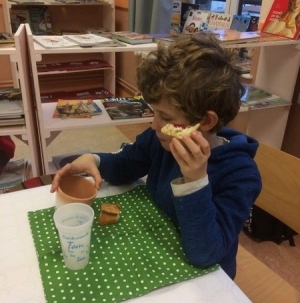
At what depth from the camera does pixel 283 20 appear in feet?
6.37

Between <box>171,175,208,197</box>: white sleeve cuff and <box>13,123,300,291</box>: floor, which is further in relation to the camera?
<box>13,123,300,291</box>: floor

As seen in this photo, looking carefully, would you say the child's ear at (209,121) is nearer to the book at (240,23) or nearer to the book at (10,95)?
the book at (10,95)

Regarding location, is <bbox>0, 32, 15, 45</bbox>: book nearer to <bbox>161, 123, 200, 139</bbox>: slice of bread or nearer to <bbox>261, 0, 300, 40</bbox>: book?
<bbox>161, 123, 200, 139</bbox>: slice of bread

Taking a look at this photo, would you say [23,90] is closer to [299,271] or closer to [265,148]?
[265,148]

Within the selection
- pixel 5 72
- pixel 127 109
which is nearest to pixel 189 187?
pixel 127 109

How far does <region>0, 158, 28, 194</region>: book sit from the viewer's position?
5.57ft

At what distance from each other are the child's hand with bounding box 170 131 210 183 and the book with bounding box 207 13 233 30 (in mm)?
2018

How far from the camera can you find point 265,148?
121 cm

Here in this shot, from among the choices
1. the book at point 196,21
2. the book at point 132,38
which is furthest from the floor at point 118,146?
the book at point 132,38

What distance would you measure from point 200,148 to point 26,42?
112cm

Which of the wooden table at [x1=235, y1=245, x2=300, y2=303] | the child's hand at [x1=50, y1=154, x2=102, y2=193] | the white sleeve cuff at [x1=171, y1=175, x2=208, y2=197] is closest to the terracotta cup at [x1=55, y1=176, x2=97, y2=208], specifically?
the child's hand at [x1=50, y1=154, x2=102, y2=193]

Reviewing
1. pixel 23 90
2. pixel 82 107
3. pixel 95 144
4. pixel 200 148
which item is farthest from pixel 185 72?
pixel 95 144

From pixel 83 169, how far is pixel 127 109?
90 cm

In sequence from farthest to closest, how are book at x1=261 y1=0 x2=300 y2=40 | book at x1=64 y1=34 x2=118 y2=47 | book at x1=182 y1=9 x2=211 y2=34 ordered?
1. book at x1=182 y1=9 x2=211 y2=34
2. book at x1=261 y1=0 x2=300 y2=40
3. book at x1=64 y1=34 x2=118 y2=47
